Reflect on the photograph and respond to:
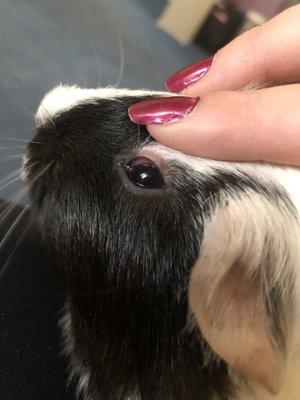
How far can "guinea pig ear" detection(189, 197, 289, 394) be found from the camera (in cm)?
53

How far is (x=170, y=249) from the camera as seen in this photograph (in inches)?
24.2

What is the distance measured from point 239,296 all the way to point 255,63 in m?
0.35

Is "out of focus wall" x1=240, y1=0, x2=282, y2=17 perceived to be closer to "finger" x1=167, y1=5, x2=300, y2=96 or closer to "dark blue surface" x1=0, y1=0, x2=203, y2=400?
"dark blue surface" x1=0, y1=0, x2=203, y2=400

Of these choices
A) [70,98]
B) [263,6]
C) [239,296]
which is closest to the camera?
[239,296]

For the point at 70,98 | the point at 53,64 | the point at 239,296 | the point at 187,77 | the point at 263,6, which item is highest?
the point at 263,6

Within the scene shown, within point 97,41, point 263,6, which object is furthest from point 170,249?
point 263,6

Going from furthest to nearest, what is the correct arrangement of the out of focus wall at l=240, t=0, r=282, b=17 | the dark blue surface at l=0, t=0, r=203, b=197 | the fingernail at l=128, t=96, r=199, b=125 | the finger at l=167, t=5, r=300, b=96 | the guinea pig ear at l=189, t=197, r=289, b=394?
the out of focus wall at l=240, t=0, r=282, b=17, the dark blue surface at l=0, t=0, r=203, b=197, the finger at l=167, t=5, r=300, b=96, the fingernail at l=128, t=96, r=199, b=125, the guinea pig ear at l=189, t=197, r=289, b=394

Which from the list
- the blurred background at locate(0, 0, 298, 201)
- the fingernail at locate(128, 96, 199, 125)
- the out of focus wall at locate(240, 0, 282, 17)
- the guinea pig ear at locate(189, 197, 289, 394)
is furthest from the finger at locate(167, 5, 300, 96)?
the out of focus wall at locate(240, 0, 282, 17)

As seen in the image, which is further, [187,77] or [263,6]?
[263,6]

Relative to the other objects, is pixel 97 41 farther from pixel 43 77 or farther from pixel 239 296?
pixel 239 296

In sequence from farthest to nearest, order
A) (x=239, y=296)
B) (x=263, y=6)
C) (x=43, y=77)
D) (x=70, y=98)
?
(x=263, y=6), (x=43, y=77), (x=70, y=98), (x=239, y=296)

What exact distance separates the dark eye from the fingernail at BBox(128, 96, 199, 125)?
0.05 m

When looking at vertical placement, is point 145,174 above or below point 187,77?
below

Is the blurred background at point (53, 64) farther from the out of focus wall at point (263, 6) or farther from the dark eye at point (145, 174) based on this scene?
the dark eye at point (145, 174)
